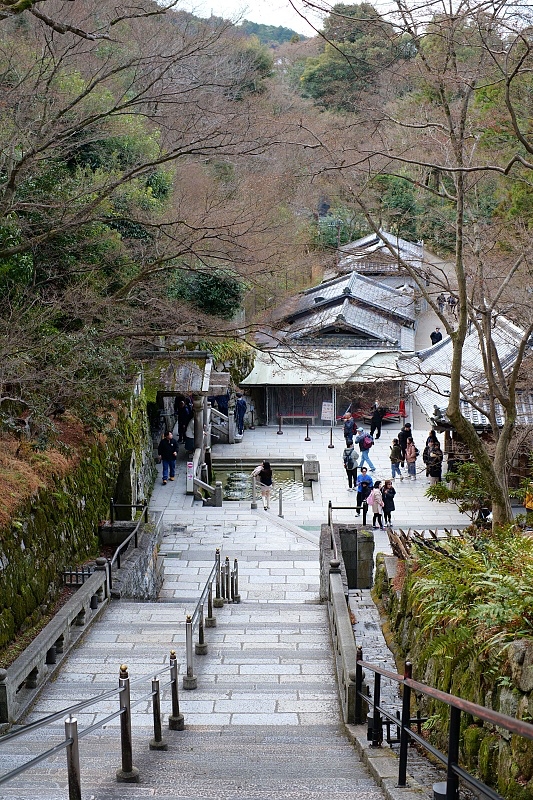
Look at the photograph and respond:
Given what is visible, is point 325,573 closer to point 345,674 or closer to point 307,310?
point 345,674

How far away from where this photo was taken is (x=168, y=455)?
862 inches

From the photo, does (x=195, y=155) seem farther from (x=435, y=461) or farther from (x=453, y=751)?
(x=453, y=751)

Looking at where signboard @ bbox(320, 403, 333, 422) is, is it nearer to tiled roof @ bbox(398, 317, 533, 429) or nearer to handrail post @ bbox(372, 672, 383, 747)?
tiled roof @ bbox(398, 317, 533, 429)

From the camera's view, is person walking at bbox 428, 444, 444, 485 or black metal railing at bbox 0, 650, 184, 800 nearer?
black metal railing at bbox 0, 650, 184, 800

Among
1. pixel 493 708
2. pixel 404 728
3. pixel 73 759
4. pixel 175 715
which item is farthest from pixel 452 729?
pixel 175 715

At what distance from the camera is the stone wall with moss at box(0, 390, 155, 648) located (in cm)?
1000

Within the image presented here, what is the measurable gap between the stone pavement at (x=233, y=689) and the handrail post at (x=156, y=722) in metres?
0.10

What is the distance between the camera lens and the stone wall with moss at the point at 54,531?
Answer: 1000 cm

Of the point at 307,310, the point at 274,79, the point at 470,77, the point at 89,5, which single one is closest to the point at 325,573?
the point at 470,77

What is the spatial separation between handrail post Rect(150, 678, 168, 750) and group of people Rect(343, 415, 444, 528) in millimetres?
11138

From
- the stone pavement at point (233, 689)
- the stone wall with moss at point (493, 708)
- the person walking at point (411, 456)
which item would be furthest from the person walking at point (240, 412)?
the stone wall with moss at point (493, 708)

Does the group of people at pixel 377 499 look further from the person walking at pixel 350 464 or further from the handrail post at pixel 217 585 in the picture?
the handrail post at pixel 217 585

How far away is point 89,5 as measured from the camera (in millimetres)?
13641

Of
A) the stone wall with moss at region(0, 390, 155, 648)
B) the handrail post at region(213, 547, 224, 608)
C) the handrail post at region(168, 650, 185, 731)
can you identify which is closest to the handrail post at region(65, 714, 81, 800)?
the handrail post at region(168, 650, 185, 731)
